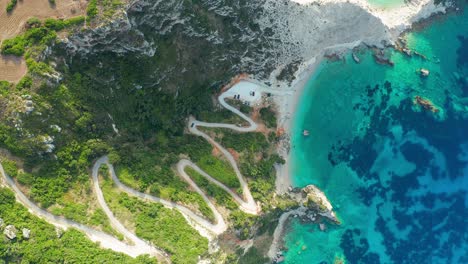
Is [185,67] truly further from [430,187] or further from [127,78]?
[430,187]

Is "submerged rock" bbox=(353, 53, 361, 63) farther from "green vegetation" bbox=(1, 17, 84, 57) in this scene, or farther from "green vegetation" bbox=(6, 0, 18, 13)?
"green vegetation" bbox=(6, 0, 18, 13)

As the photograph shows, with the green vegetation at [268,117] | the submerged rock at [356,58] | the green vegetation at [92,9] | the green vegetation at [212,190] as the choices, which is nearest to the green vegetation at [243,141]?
the green vegetation at [268,117]

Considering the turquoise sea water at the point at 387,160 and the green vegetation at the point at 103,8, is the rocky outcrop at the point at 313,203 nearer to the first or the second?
the turquoise sea water at the point at 387,160

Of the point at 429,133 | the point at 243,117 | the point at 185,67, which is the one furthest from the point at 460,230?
the point at 185,67

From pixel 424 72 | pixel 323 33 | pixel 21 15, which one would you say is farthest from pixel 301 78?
pixel 21 15

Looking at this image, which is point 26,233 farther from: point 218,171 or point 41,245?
point 218,171

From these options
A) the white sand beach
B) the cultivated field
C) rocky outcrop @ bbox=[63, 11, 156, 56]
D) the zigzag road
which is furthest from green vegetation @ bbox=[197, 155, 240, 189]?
the cultivated field
